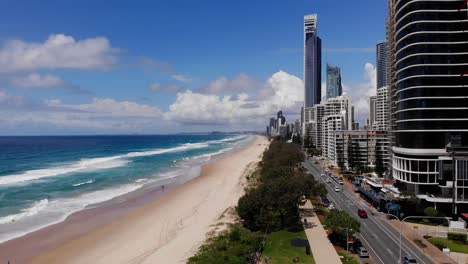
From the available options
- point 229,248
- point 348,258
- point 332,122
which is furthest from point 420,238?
point 332,122

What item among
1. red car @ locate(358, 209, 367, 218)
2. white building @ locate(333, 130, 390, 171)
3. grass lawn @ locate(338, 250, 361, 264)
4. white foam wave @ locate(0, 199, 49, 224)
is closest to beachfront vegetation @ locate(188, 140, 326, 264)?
grass lawn @ locate(338, 250, 361, 264)

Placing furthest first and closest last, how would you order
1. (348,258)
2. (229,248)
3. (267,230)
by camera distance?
(267,230) < (348,258) < (229,248)

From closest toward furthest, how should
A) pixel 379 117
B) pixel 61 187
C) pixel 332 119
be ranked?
pixel 61 187, pixel 332 119, pixel 379 117

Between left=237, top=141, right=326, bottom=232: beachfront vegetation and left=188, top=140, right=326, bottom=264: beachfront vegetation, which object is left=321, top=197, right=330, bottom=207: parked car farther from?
left=237, top=141, right=326, bottom=232: beachfront vegetation

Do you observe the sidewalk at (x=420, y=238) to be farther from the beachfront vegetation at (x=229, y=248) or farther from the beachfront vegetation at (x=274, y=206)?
the beachfront vegetation at (x=229, y=248)

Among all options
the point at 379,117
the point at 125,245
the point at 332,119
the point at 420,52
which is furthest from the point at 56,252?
the point at 379,117

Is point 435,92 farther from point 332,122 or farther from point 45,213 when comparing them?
point 332,122

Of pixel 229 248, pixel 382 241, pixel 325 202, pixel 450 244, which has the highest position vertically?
pixel 229 248

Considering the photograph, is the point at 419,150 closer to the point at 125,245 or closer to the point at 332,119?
the point at 125,245
